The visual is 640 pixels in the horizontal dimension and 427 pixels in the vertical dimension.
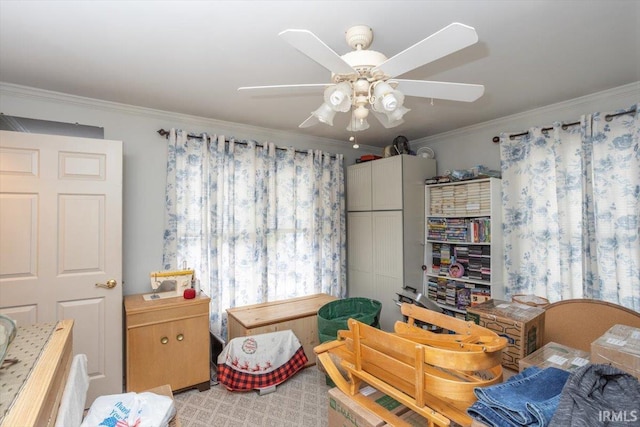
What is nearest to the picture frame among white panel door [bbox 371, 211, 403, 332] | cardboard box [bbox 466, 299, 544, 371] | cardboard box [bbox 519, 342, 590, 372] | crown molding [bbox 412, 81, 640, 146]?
white panel door [bbox 371, 211, 403, 332]

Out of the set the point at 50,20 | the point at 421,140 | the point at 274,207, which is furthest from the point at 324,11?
the point at 421,140

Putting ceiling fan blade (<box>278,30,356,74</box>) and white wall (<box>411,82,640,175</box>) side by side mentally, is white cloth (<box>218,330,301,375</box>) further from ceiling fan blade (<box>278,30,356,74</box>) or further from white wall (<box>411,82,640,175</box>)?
white wall (<box>411,82,640,175</box>)

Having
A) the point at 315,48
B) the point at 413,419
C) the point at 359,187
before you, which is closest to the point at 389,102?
the point at 315,48

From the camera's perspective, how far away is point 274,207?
3.54 m

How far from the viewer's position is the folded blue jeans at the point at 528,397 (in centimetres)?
81

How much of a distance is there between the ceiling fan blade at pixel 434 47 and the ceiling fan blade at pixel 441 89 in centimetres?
16

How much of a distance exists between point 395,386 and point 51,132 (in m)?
2.98

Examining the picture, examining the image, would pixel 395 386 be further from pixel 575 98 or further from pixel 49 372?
→ pixel 575 98

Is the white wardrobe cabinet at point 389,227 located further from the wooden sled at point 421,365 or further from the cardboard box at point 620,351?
the cardboard box at point 620,351

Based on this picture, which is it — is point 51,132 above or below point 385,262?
above

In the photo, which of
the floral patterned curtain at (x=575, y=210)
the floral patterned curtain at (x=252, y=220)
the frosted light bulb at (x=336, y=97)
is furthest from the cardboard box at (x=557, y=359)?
the floral patterned curtain at (x=252, y=220)

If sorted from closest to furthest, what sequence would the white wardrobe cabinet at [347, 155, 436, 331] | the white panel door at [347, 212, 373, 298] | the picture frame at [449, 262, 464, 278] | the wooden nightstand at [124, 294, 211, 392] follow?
the wooden nightstand at [124, 294, 211, 392] → the picture frame at [449, 262, 464, 278] → the white wardrobe cabinet at [347, 155, 436, 331] → the white panel door at [347, 212, 373, 298]

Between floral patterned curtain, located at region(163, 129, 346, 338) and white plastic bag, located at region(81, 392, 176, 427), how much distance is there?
1844 mm

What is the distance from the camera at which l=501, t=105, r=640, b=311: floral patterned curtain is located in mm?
Answer: 2391
